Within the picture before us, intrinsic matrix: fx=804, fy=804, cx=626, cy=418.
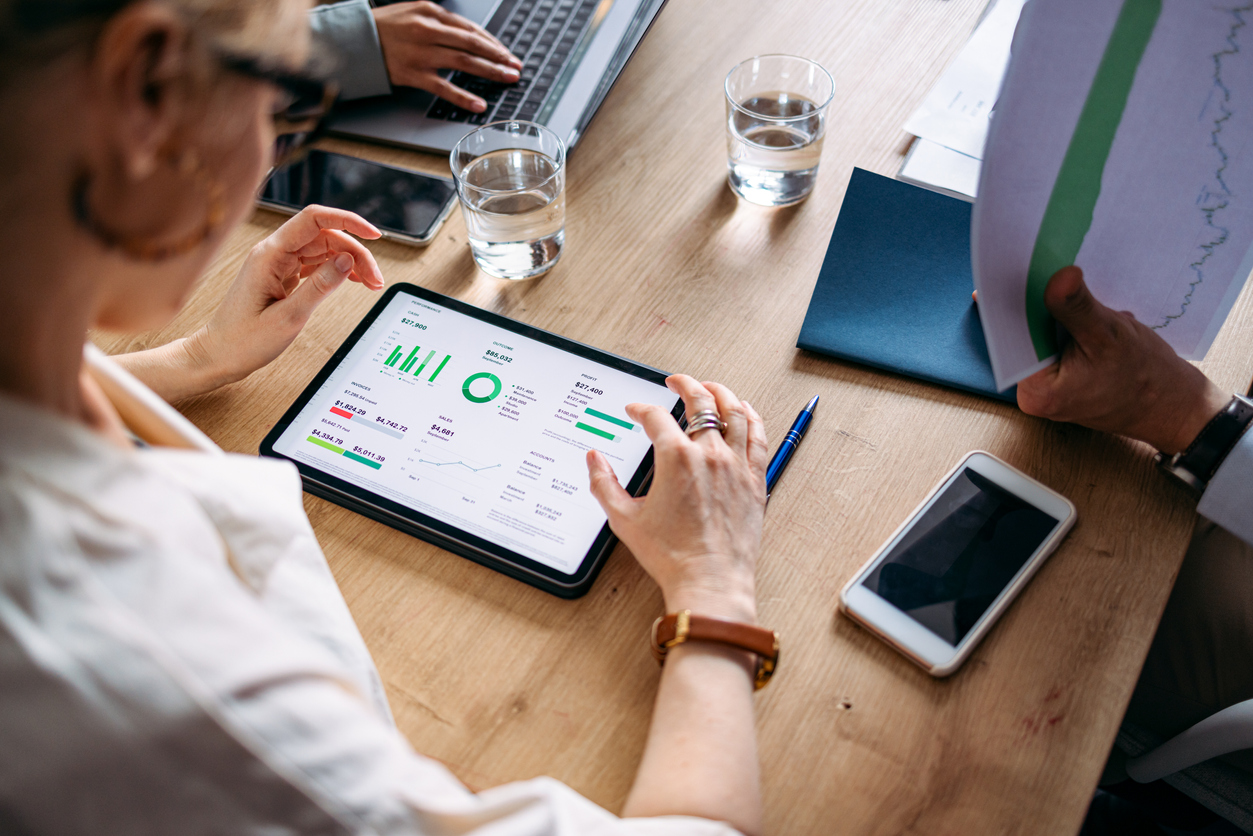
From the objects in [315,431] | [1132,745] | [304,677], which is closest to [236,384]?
[315,431]

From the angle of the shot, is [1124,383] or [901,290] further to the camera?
[901,290]

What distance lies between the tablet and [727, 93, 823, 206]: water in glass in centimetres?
30

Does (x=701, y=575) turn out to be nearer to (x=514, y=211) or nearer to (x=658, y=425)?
(x=658, y=425)

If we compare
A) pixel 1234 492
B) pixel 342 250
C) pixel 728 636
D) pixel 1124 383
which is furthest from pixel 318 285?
pixel 1234 492

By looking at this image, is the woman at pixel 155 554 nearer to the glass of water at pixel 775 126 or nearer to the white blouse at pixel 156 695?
the white blouse at pixel 156 695

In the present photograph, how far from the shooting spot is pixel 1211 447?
2.30 feet

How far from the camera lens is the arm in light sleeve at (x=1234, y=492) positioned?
2.25 feet

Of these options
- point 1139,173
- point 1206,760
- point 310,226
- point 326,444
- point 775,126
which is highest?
point 1139,173

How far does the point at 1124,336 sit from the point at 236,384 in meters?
0.85

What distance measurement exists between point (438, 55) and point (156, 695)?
0.89m

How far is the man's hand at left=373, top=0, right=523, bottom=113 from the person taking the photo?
103 cm

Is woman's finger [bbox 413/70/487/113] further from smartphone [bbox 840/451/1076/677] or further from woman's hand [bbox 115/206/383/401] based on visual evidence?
smartphone [bbox 840/451/1076/677]

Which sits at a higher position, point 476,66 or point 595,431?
point 476,66

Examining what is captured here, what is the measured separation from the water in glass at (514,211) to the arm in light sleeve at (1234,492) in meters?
0.67
